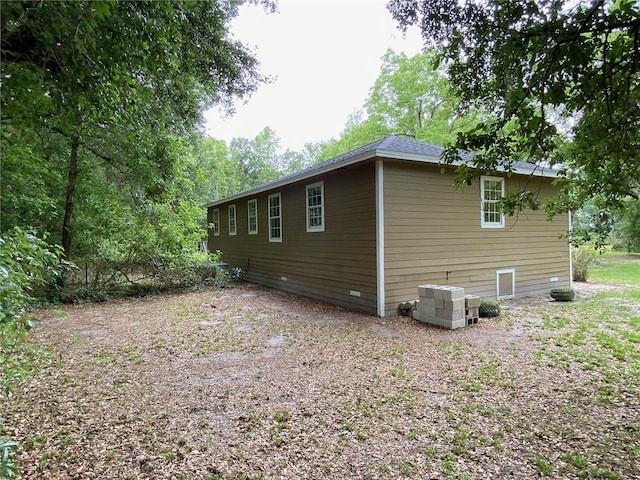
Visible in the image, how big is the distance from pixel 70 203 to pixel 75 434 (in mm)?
7334

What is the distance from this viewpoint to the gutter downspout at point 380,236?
6.12 meters

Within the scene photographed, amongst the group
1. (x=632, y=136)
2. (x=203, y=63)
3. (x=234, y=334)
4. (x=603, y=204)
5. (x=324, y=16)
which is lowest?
(x=234, y=334)

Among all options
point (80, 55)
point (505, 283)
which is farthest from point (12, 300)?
point (505, 283)

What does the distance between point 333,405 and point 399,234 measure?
12.9 feet

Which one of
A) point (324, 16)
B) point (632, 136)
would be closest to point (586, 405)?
point (632, 136)

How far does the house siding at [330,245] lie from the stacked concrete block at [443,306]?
93 centimetres

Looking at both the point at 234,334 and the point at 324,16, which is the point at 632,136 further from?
the point at 234,334

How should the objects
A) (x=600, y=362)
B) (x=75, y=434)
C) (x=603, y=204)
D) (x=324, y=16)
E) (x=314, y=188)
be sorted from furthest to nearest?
(x=314, y=188), (x=324, y=16), (x=600, y=362), (x=603, y=204), (x=75, y=434)

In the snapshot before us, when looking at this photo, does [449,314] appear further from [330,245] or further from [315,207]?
[315,207]

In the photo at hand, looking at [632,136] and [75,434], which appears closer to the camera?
[75,434]

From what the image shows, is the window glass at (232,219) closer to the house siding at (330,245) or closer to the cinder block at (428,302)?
the house siding at (330,245)

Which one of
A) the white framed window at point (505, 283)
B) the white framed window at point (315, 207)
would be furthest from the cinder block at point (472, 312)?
the white framed window at point (315, 207)

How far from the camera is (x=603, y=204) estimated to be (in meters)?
3.41

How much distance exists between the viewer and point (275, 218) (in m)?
9.95
